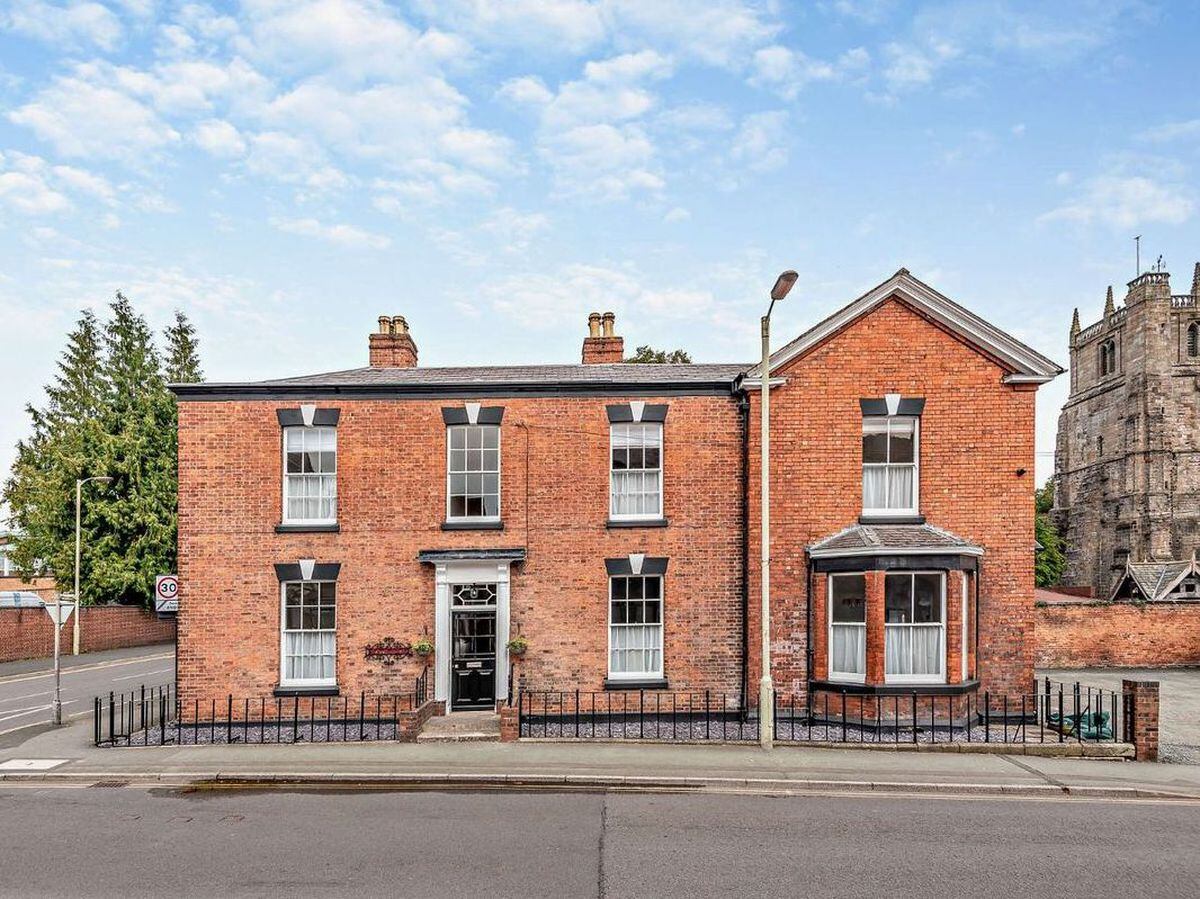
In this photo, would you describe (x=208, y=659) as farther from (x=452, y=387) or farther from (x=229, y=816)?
(x=452, y=387)

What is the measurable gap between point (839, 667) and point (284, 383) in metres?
13.3

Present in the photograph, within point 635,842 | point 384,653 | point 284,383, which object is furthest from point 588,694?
point 284,383

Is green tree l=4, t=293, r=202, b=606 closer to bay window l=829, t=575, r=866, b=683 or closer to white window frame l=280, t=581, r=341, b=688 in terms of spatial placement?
white window frame l=280, t=581, r=341, b=688

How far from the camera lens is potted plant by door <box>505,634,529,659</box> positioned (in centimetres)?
1509

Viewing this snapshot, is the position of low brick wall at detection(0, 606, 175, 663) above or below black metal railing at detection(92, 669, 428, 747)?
below

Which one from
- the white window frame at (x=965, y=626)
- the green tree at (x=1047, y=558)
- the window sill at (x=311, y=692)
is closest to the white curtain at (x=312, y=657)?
the window sill at (x=311, y=692)

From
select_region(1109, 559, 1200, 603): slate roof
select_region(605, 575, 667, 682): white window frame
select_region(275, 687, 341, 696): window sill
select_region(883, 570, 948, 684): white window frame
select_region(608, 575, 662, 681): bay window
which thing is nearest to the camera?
select_region(883, 570, 948, 684): white window frame

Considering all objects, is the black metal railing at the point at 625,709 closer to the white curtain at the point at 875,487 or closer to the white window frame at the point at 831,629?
the white window frame at the point at 831,629

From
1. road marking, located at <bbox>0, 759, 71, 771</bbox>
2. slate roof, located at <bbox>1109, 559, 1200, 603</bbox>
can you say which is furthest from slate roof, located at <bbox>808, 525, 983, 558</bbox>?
slate roof, located at <bbox>1109, 559, 1200, 603</bbox>

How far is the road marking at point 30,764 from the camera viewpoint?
12.5m

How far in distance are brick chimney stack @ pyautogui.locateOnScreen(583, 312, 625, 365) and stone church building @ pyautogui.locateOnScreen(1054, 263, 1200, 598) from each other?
176 ft

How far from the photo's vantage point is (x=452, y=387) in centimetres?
1572

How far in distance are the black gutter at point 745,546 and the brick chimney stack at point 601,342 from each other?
5.40 meters

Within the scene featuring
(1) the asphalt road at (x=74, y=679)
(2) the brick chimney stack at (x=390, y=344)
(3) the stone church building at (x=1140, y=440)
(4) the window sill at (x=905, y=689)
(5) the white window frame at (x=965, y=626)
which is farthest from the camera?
(3) the stone church building at (x=1140, y=440)
